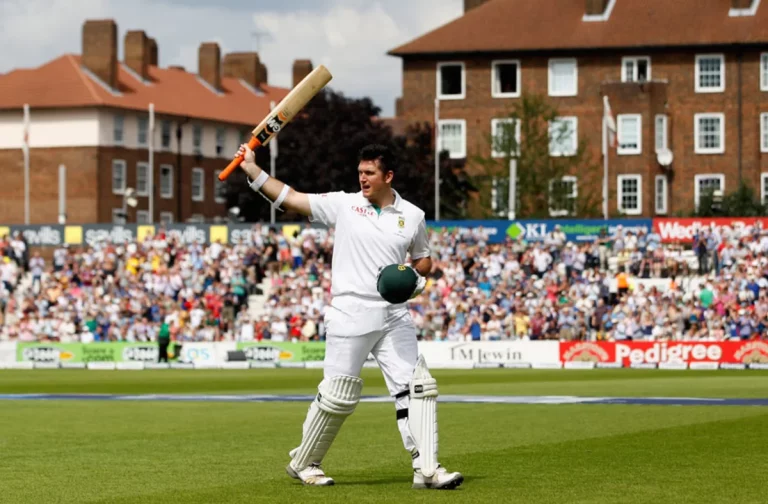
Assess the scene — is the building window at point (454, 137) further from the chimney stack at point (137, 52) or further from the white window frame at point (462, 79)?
the chimney stack at point (137, 52)

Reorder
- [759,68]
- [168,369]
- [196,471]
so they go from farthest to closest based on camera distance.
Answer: [759,68]
[168,369]
[196,471]

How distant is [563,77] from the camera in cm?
8000

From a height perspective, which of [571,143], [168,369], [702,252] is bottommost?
[168,369]

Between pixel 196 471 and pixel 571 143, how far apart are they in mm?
69841

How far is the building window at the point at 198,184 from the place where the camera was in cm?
9756

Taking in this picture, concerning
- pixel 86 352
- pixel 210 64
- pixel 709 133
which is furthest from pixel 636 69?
pixel 86 352

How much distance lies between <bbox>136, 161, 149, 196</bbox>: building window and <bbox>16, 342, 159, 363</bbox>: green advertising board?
1939 inches

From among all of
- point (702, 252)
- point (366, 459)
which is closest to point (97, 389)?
point (366, 459)

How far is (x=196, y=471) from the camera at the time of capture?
1188 cm

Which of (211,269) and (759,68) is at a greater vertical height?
(759,68)

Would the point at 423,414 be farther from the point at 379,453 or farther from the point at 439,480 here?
the point at 379,453

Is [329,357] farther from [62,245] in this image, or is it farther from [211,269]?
[62,245]

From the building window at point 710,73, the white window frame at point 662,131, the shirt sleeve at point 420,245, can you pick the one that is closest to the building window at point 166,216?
the white window frame at point 662,131

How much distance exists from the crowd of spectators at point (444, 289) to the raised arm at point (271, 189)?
28.4m
